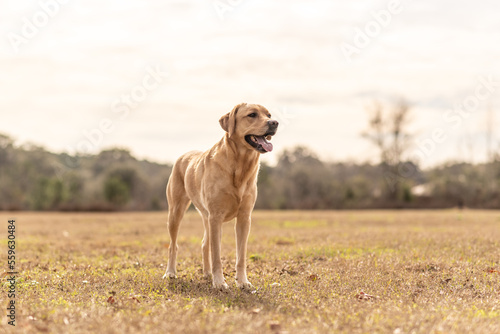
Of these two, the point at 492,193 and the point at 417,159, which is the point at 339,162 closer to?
the point at 417,159

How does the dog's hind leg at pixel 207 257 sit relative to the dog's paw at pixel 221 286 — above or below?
above

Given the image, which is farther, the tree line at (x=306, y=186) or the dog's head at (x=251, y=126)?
the tree line at (x=306, y=186)

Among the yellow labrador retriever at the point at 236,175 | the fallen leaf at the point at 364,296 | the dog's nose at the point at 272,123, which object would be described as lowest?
the fallen leaf at the point at 364,296

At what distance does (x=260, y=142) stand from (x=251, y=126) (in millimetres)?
256

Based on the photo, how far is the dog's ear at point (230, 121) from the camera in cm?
689

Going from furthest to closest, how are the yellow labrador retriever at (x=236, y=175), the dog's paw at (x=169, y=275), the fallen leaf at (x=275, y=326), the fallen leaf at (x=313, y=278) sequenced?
the dog's paw at (x=169, y=275) → the fallen leaf at (x=313, y=278) → the yellow labrador retriever at (x=236, y=175) → the fallen leaf at (x=275, y=326)

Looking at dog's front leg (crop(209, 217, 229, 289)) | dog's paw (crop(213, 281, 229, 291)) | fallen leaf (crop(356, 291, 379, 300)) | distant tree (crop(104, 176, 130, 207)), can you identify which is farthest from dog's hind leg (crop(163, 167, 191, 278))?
distant tree (crop(104, 176, 130, 207))

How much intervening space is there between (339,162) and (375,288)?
56.0 m

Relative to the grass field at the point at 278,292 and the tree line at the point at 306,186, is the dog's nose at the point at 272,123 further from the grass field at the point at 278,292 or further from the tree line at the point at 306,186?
the tree line at the point at 306,186

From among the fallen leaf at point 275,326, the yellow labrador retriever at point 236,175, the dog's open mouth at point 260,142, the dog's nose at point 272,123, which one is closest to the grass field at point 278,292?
the fallen leaf at point 275,326

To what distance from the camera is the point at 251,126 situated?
6723 mm

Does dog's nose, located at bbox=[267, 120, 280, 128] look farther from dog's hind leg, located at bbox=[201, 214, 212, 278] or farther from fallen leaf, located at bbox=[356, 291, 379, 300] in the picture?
fallen leaf, located at bbox=[356, 291, 379, 300]

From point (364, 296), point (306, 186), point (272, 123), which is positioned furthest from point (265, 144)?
point (306, 186)

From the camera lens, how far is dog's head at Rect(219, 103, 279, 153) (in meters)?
6.62
